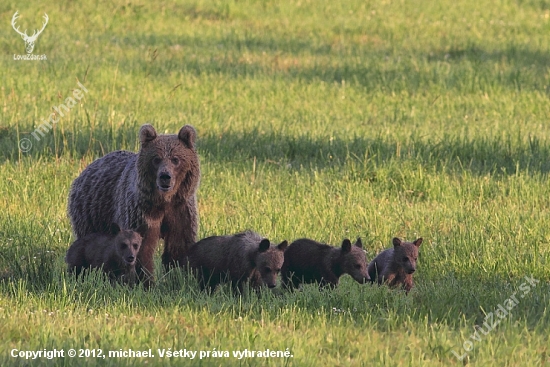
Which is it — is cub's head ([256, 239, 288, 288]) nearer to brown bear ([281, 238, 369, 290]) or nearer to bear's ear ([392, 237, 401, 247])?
brown bear ([281, 238, 369, 290])

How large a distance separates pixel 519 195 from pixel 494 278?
3.03 meters

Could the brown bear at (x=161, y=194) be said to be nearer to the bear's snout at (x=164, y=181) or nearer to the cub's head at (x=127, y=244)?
the bear's snout at (x=164, y=181)

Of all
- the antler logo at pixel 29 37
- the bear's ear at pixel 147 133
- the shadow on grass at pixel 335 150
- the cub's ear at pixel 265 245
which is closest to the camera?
the cub's ear at pixel 265 245

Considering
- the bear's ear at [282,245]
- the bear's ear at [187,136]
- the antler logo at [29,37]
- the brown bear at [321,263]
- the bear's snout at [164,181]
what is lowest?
the brown bear at [321,263]

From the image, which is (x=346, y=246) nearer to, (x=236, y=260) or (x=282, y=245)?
(x=282, y=245)

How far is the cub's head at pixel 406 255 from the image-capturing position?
7.52 meters

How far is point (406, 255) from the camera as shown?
298 inches

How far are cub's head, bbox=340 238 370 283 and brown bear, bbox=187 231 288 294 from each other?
0.61m

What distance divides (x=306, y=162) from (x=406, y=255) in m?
4.73

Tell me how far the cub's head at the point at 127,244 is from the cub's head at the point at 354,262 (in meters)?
1.62

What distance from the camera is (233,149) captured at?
12.4m

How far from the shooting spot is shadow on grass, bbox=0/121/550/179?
11.8 meters

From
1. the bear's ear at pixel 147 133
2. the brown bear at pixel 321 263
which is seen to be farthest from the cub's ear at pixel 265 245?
the bear's ear at pixel 147 133

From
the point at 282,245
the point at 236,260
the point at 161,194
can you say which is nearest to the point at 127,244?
the point at 161,194
